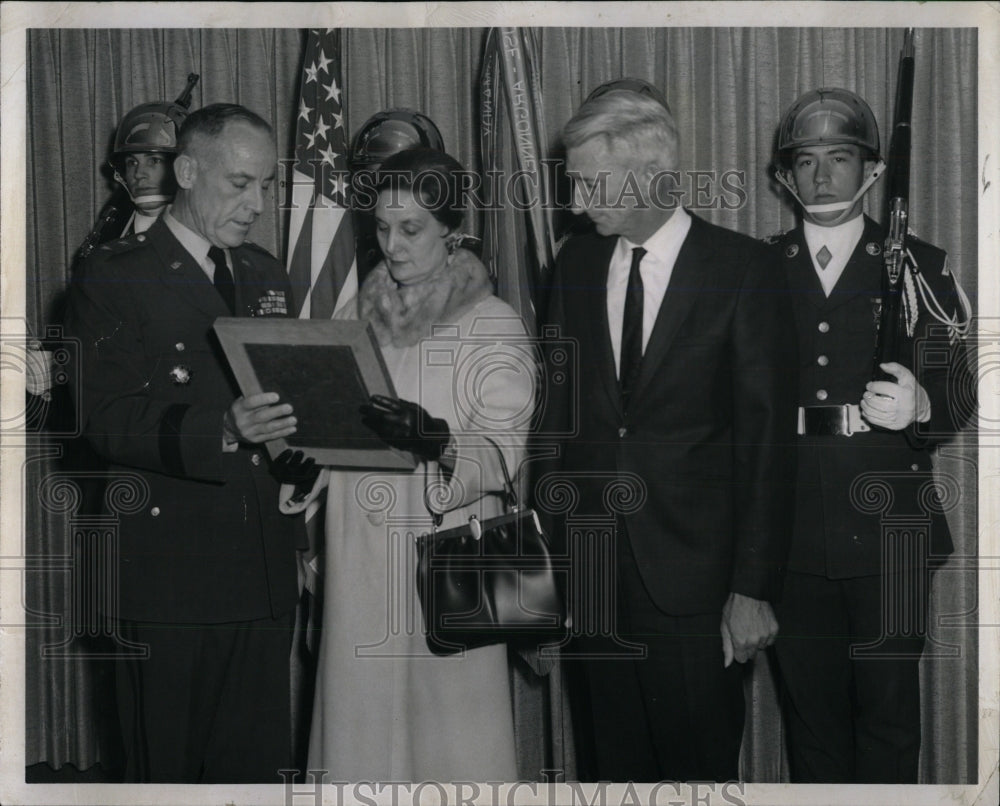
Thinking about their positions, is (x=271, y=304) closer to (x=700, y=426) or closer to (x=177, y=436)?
(x=177, y=436)

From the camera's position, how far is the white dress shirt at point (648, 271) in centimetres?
336

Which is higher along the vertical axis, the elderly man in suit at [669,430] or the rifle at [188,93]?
the rifle at [188,93]

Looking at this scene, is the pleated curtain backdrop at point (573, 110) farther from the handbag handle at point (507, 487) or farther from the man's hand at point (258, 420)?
the handbag handle at point (507, 487)

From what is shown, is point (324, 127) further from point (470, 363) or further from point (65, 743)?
point (65, 743)

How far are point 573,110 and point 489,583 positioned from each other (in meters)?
1.59

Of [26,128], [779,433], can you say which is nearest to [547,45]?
[779,433]

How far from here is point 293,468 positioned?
11.1 feet

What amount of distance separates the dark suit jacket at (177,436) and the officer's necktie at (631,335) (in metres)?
1.12

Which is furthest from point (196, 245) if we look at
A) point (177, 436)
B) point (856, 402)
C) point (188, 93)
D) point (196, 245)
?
point (856, 402)

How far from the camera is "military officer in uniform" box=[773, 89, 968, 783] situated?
133 inches

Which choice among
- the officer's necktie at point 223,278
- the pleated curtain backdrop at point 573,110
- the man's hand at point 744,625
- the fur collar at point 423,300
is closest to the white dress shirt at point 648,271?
the pleated curtain backdrop at point 573,110

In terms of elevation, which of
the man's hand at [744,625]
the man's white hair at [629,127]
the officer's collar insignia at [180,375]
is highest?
the man's white hair at [629,127]

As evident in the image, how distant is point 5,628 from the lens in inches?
139

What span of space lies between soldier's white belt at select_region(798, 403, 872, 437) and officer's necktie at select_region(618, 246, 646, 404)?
56 centimetres
